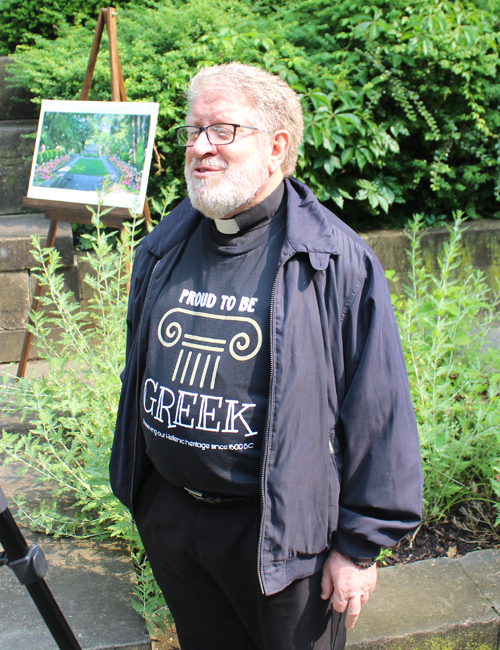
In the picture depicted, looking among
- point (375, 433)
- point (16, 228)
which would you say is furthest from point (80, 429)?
point (16, 228)

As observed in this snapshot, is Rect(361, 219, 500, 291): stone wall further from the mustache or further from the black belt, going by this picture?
the black belt

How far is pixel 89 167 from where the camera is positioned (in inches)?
143

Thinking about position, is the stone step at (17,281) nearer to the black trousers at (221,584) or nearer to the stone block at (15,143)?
the stone block at (15,143)

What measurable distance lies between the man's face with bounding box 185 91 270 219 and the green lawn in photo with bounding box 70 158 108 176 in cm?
218

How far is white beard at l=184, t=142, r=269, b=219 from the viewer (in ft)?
5.07

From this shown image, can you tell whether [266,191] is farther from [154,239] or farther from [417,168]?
[417,168]

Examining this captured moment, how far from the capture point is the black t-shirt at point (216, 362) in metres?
1.46

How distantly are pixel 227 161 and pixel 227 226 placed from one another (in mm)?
172

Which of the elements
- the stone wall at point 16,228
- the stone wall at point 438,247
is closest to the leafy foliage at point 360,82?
the stone wall at point 438,247

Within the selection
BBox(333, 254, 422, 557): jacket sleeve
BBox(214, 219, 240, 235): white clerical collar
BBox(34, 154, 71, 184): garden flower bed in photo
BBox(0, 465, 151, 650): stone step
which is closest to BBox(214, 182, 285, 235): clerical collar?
BBox(214, 219, 240, 235): white clerical collar

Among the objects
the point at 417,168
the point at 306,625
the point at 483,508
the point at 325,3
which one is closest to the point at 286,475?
the point at 306,625

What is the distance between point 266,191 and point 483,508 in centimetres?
194

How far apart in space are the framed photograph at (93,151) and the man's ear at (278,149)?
5.88ft

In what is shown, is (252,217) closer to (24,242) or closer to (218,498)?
(218,498)
